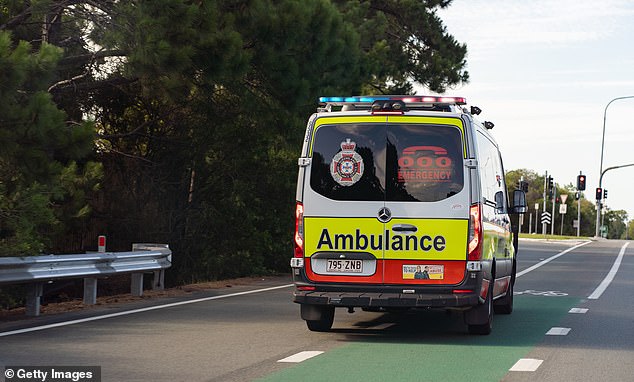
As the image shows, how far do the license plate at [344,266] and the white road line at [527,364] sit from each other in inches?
85.1

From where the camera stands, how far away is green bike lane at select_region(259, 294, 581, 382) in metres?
9.48

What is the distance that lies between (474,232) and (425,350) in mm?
1406

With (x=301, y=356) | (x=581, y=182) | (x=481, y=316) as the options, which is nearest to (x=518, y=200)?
(x=481, y=316)

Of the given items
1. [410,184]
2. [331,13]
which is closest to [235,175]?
[331,13]

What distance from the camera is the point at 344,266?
1199 cm

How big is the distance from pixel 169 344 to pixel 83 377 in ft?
7.58

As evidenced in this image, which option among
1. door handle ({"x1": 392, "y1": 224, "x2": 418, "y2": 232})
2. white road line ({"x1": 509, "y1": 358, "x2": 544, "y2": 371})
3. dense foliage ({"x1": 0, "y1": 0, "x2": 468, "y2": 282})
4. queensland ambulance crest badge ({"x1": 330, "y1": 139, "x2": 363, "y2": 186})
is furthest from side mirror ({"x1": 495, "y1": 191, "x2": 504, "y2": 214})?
dense foliage ({"x1": 0, "y1": 0, "x2": 468, "y2": 282})

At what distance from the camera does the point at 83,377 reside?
9.08 m

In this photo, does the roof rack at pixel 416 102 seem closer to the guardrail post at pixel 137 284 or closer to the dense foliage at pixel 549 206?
the guardrail post at pixel 137 284

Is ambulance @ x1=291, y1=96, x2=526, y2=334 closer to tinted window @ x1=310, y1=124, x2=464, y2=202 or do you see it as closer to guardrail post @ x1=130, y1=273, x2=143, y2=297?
tinted window @ x1=310, y1=124, x2=464, y2=202

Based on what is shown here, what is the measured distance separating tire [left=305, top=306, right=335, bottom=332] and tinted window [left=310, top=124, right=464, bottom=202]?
144 centimetres

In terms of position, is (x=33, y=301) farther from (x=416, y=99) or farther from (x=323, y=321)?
(x=416, y=99)

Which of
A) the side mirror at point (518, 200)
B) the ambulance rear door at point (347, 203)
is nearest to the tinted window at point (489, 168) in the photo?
the side mirror at point (518, 200)

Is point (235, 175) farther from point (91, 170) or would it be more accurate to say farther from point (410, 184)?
point (410, 184)
